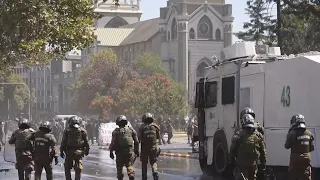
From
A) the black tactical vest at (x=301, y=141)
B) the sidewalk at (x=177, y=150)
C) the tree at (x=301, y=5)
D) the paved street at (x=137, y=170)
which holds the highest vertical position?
the tree at (x=301, y=5)

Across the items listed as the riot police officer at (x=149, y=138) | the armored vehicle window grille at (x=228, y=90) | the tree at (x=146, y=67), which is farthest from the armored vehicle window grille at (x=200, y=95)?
the tree at (x=146, y=67)

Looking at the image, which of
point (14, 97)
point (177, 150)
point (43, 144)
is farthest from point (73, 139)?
point (14, 97)

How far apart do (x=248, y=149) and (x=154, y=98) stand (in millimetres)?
68359

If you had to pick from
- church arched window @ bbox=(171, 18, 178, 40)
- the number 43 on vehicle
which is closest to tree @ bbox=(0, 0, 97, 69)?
the number 43 on vehicle

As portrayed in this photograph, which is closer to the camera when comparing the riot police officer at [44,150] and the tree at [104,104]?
the riot police officer at [44,150]

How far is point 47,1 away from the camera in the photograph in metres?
22.7

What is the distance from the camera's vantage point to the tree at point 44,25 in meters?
22.1

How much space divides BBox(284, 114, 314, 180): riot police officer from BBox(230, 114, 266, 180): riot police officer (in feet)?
2.49

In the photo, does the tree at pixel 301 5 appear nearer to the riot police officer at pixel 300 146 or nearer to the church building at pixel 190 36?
the riot police officer at pixel 300 146

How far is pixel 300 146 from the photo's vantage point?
14828 millimetres

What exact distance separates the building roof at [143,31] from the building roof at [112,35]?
129 cm

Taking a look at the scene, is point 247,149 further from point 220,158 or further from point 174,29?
point 174,29

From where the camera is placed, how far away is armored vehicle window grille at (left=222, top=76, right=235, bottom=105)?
68.4 feet

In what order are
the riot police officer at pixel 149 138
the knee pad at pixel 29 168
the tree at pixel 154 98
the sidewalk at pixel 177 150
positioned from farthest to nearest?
1. the tree at pixel 154 98
2. the sidewalk at pixel 177 150
3. the riot police officer at pixel 149 138
4. the knee pad at pixel 29 168
